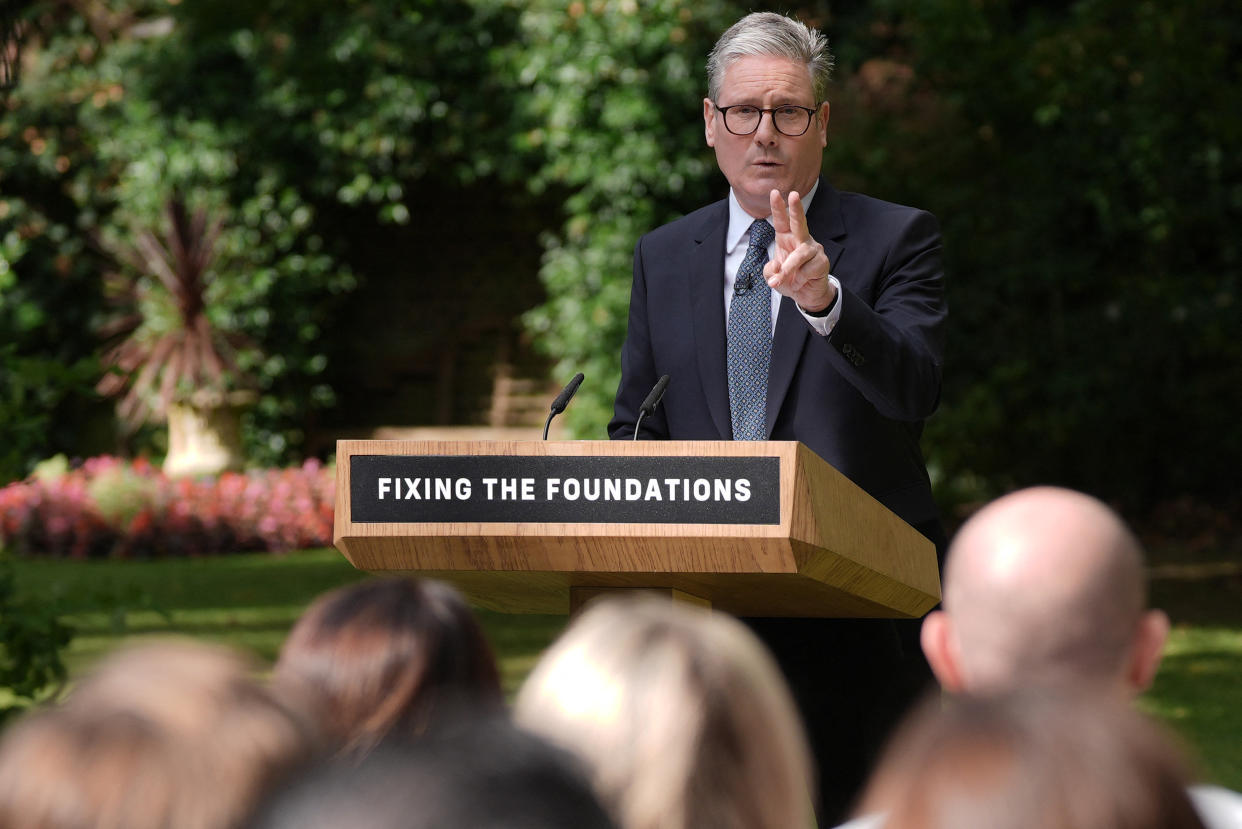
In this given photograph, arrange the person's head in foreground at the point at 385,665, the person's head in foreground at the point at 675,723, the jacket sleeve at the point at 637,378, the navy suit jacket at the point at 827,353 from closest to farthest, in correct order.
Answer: the person's head in foreground at the point at 675,723
the person's head in foreground at the point at 385,665
the navy suit jacket at the point at 827,353
the jacket sleeve at the point at 637,378

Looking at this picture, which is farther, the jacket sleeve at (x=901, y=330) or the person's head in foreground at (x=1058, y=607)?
the jacket sleeve at (x=901, y=330)

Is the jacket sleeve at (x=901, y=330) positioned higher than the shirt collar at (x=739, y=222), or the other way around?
the shirt collar at (x=739, y=222)

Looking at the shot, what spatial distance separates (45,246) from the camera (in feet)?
49.3

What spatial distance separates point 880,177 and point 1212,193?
3.21m

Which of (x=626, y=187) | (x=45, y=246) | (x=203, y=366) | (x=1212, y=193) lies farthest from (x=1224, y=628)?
(x=45, y=246)

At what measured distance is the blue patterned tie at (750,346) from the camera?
2.66 metres

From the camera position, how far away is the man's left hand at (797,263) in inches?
88.7

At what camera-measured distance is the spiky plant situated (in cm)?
1397

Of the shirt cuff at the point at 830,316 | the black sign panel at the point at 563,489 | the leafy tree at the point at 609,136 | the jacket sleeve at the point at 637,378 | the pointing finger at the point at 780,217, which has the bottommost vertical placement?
the black sign panel at the point at 563,489

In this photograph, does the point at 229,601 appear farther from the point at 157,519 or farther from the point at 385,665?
the point at 385,665

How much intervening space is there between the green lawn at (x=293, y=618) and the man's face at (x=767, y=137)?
2278 millimetres

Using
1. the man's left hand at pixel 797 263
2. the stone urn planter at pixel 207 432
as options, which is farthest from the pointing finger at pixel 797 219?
the stone urn planter at pixel 207 432

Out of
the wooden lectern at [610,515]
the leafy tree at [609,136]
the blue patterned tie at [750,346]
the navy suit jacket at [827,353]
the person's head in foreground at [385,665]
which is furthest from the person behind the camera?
the leafy tree at [609,136]

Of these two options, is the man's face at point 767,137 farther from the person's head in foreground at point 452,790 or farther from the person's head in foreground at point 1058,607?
the person's head in foreground at point 452,790
